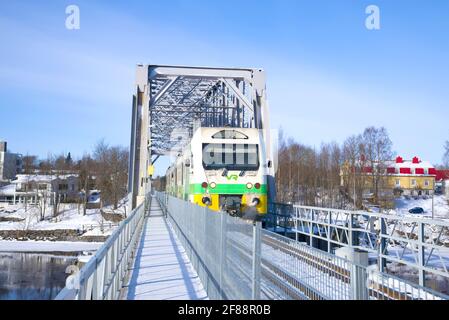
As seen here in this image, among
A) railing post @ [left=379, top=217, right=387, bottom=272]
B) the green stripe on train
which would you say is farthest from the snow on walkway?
railing post @ [left=379, top=217, right=387, bottom=272]

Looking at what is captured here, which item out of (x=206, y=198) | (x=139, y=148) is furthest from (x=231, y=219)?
(x=139, y=148)

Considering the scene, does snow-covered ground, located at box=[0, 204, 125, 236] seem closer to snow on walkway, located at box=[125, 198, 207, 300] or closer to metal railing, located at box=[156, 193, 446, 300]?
snow on walkway, located at box=[125, 198, 207, 300]

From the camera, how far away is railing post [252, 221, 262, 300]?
449cm

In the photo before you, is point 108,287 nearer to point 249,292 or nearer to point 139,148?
point 249,292

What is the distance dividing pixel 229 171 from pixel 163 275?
7030 mm

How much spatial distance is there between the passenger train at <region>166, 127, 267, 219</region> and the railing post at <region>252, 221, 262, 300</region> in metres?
10.4

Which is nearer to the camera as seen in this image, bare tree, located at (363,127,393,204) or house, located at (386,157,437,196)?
bare tree, located at (363,127,393,204)

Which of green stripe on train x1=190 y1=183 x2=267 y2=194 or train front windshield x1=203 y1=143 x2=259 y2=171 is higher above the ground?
train front windshield x1=203 y1=143 x2=259 y2=171

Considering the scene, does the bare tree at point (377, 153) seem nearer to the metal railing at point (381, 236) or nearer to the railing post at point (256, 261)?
the metal railing at point (381, 236)

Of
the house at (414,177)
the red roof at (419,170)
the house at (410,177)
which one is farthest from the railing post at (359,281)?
the red roof at (419,170)

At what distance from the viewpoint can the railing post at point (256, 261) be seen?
4.49 m

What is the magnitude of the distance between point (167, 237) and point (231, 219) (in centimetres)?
1075

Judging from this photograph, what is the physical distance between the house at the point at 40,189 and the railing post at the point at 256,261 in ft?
219

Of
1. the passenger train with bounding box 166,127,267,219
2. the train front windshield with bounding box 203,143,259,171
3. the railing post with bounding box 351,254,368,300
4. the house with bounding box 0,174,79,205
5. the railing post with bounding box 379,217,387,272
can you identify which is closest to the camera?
the railing post with bounding box 351,254,368,300
